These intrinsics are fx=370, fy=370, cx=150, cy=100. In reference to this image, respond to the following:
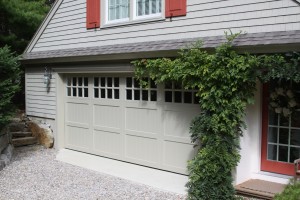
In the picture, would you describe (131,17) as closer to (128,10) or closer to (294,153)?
(128,10)

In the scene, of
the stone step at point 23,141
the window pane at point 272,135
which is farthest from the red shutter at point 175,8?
the stone step at point 23,141

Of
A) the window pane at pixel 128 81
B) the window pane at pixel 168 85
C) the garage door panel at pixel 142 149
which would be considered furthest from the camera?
the window pane at pixel 128 81

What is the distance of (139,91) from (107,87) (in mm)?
1086

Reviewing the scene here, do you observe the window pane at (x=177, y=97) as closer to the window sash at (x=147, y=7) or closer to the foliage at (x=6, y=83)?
the window sash at (x=147, y=7)

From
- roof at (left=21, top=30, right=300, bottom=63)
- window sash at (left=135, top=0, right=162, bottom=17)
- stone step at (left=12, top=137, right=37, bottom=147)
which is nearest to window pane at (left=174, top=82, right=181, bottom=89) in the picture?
roof at (left=21, top=30, right=300, bottom=63)

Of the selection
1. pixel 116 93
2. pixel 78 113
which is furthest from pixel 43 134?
pixel 116 93

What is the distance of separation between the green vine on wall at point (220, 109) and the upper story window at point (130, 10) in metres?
2.16

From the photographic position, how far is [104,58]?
26.4 ft

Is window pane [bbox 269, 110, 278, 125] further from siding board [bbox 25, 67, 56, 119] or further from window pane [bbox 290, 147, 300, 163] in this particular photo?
siding board [bbox 25, 67, 56, 119]

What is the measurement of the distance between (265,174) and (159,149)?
2.16 m

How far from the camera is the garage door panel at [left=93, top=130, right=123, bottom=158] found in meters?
8.37

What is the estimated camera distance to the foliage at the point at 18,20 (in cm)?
1234

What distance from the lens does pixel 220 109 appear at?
5594 mm

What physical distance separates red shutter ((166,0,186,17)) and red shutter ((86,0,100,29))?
2.21 metres
